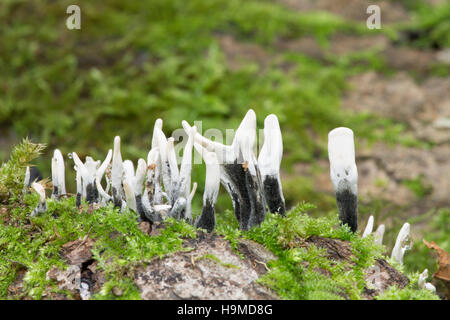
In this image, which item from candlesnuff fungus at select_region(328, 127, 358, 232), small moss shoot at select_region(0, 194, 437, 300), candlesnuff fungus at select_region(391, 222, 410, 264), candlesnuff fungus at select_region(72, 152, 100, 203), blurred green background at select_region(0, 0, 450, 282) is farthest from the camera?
blurred green background at select_region(0, 0, 450, 282)

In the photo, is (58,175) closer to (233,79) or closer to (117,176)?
(117,176)

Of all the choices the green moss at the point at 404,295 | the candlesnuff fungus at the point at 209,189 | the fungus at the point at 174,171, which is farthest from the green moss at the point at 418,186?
the fungus at the point at 174,171

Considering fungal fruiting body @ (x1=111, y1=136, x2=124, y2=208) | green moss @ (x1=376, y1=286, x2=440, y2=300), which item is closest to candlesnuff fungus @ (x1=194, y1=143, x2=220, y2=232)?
fungal fruiting body @ (x1=111, y1=136, x2=124, y2=208)

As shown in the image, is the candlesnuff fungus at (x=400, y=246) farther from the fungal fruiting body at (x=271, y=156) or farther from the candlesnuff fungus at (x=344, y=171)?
the fungal fruiting body at (x=271, y=156)

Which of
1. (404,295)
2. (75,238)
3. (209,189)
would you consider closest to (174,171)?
(209,189)

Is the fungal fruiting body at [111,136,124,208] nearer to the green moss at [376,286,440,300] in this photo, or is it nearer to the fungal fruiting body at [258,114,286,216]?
the fungal fruiting body at [258,114,286,216]

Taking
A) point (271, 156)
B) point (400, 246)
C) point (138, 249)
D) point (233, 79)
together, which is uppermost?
point (233, 79)

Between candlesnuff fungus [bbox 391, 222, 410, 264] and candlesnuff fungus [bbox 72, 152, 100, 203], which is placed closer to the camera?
candlesnuff fungus [bbox 72, 152, 100, 203]
